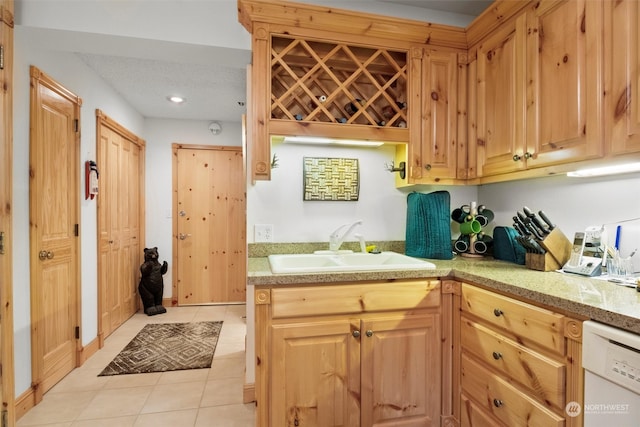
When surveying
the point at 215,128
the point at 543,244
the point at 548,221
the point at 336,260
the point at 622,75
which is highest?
the point at 215,128

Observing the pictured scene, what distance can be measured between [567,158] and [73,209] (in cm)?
312

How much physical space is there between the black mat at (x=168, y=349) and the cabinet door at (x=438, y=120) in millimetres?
2210

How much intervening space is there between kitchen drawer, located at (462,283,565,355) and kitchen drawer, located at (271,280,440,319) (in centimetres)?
19

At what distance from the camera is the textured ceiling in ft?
6.44

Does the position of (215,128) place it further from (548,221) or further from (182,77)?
(548,221)

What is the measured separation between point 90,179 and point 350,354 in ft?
8.13

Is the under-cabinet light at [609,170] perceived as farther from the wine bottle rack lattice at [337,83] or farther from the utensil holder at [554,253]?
the wine bottle rack lattice at [337,83]

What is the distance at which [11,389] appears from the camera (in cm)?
156

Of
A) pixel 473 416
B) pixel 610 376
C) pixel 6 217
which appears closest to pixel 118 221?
pixel 6 217

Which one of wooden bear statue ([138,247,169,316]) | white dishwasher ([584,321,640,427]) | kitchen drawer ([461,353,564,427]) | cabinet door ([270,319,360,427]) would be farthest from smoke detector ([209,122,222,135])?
white dishwasher ([584,321,640,427])

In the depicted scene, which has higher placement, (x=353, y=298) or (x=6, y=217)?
(x=6, y=217)

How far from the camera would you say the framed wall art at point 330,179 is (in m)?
2.05

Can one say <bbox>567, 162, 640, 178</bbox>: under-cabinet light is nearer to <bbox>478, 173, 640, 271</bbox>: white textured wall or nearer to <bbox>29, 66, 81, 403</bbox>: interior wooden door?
<bbox>478, 173, 640, 271</bbox>: white textured wall

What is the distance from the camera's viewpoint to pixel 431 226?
1.88 meters
